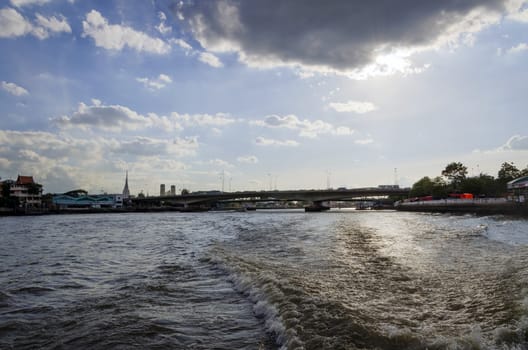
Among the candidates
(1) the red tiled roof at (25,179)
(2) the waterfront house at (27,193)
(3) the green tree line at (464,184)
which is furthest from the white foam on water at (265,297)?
(1) the red tiled roof at (25,179)

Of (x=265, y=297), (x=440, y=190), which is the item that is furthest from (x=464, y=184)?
(x=265, y=297)

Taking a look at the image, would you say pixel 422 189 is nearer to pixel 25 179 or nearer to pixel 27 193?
pixel 27 193

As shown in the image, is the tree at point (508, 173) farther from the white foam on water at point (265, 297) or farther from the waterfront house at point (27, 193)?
the waterfront house at point (27, 193)

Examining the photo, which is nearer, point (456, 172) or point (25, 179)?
point (456, 172)

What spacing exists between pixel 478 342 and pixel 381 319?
144 centimetres

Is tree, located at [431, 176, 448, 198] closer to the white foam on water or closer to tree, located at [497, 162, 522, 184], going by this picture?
tree, located at [497, 162, 522, 184]

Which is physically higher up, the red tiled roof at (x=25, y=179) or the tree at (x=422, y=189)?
the red tiled roof at (x=25, y=179)

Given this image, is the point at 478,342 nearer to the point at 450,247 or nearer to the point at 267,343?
the point at 267,343

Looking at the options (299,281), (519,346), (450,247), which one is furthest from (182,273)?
(450,247)

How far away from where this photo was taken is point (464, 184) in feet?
329

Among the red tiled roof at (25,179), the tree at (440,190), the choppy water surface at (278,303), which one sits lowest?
the choppy water surface at (278,303)

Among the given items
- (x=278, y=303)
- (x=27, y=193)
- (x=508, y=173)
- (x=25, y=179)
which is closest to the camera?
(x=278, y=303)

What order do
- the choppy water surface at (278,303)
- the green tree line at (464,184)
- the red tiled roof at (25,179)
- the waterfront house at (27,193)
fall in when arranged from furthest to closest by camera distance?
the red tiled roof at (25,179)
the waterfront house at (27,193)
the green tree line at (464,184)
the choppy water surface at (278,303)

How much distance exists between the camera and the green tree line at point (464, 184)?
9606 cm
